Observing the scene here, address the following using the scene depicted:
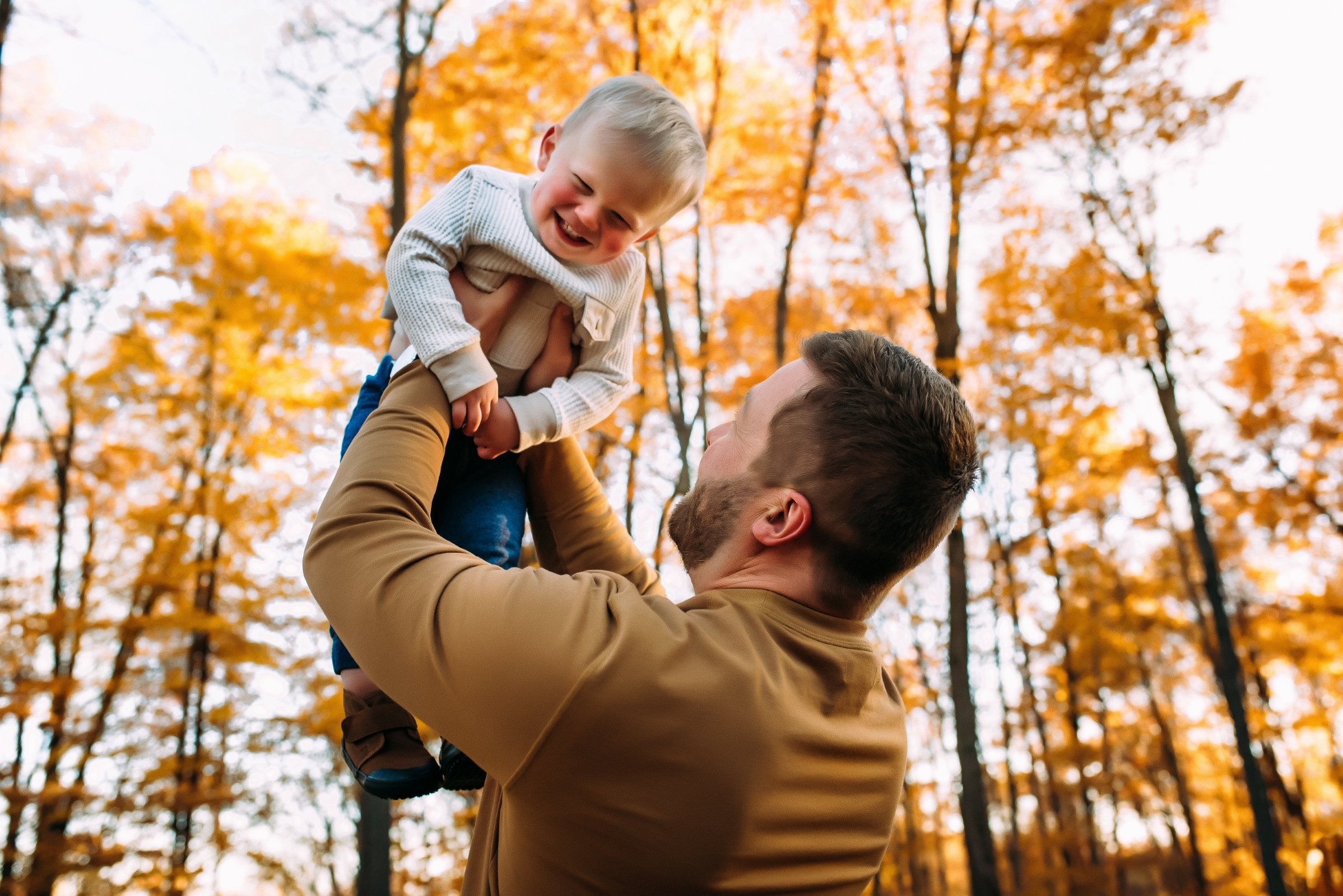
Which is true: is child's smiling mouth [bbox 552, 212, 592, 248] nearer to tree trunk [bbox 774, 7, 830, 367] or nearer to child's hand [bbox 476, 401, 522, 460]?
child's hand [bbox 476, 401, 522, 460]

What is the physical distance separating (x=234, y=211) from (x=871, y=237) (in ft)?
26.0

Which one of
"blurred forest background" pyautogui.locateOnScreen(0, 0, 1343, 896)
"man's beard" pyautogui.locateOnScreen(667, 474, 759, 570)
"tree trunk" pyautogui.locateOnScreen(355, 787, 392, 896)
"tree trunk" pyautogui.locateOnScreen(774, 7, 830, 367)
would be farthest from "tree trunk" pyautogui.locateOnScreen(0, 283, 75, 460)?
"man's beard" pyautogui.locateOnScreen(667, 474, 759, 570)

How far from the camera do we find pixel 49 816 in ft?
24.1

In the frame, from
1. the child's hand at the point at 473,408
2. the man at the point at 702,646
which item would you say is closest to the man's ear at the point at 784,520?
the man at the point at 702,646

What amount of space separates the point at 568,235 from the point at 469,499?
0.53 meters

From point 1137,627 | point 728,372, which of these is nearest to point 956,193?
point 728,372

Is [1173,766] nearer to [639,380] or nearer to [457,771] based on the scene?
[639,380]

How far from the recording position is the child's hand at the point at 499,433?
56.4 inches

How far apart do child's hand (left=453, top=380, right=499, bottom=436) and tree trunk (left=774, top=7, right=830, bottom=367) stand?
19.9ft

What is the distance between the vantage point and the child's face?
1.49m

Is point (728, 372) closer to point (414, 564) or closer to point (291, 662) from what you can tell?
point (291, 662)

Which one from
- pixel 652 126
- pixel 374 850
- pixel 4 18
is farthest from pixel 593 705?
pixel 4 18

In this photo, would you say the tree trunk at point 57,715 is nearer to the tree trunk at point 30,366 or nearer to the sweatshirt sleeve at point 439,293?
the tree trunk at point 30,366

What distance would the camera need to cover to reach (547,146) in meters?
1.71
